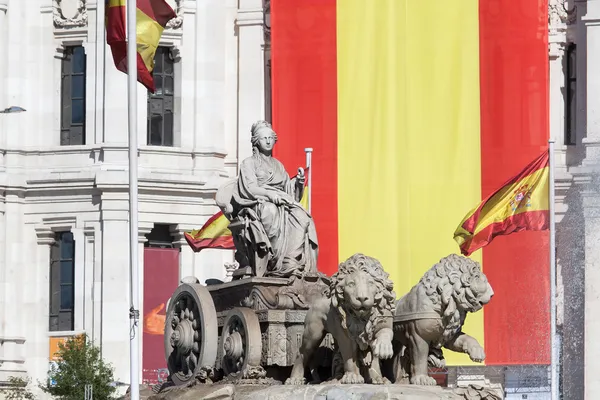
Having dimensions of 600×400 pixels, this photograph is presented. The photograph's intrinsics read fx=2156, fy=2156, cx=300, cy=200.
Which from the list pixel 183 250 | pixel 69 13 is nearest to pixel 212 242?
pixel 183 250

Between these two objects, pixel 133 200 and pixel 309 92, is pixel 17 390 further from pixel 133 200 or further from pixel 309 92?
pixel 133 200

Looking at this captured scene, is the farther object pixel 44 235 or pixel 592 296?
pixel 44 235

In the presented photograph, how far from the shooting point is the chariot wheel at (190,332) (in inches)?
1086

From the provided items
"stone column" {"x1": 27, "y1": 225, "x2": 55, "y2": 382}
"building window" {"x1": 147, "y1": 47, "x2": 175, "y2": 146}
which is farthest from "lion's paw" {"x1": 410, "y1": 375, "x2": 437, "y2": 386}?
"building window" {"x1": 147, "y1": 47, "x2": 175, "y2": 146}

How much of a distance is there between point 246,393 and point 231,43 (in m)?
36.7

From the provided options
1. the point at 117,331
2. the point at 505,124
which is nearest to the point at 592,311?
the point at 505,124

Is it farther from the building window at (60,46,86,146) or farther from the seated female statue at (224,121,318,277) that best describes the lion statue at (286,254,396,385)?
the building window at (60,46,86,146)

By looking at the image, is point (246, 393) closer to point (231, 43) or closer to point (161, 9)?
point (161, 9)

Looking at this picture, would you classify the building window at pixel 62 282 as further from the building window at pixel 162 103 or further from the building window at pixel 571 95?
the building window at pixel 571 95

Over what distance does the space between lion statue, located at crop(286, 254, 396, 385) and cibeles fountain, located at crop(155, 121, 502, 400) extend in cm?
1

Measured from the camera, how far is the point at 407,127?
57.7 metres

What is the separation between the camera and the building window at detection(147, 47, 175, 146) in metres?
60.7

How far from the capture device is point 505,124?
58094 mm

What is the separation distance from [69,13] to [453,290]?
121 ft
